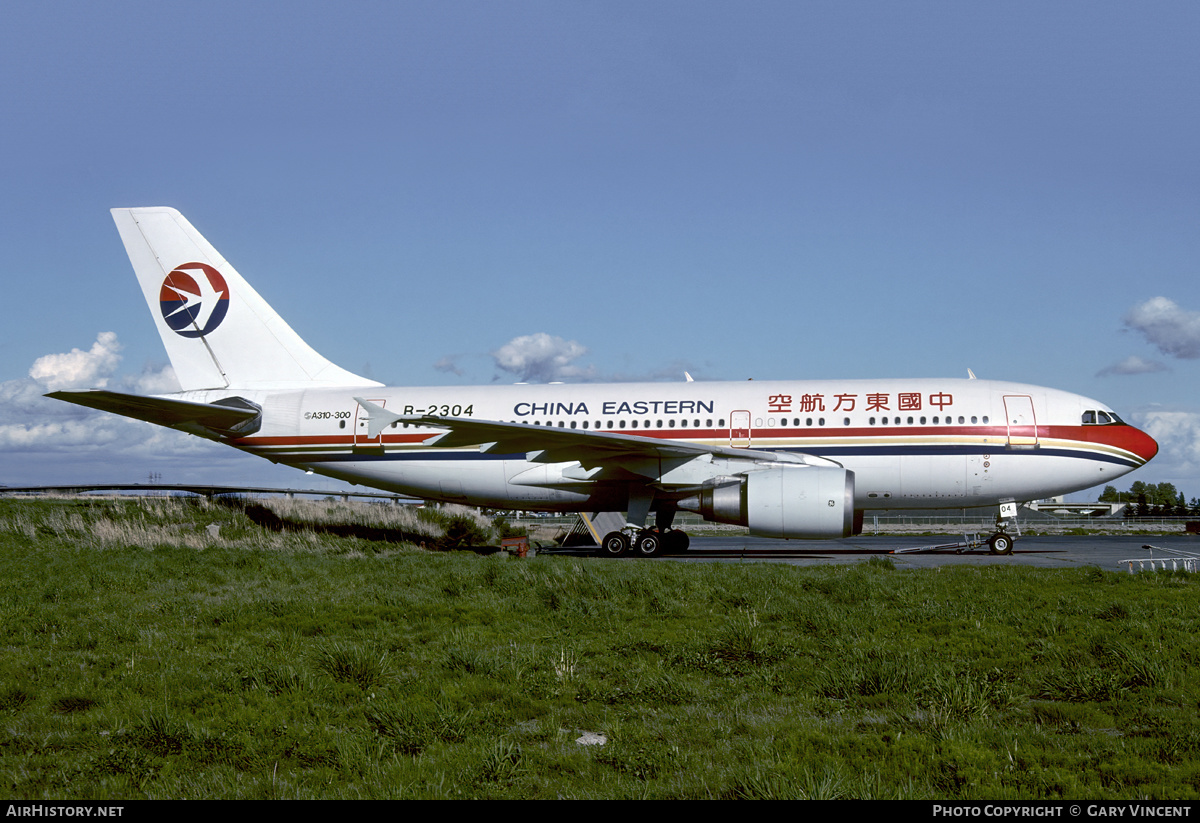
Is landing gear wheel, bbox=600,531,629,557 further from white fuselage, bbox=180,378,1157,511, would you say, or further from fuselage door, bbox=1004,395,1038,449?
fuselage door, bbox=1004,395,1038,449

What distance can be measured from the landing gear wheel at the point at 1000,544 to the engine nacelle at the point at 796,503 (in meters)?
4.36

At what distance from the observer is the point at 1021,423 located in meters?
18.5

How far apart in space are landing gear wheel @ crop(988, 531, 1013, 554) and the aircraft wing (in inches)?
164

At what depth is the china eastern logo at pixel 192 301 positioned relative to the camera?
866 inches

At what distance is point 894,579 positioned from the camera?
38.1 ft

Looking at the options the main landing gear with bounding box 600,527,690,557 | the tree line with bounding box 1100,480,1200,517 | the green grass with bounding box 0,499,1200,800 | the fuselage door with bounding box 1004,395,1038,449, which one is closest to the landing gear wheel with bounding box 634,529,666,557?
the main landing gear with bounding box 600,527,690,557

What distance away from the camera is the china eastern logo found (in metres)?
22.0

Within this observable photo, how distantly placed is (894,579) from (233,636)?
839 cm

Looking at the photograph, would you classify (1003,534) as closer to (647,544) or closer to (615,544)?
(647,544)

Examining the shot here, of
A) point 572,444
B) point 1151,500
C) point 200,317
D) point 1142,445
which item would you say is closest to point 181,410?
point 200,317

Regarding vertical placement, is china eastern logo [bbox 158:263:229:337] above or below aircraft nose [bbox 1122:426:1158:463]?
above

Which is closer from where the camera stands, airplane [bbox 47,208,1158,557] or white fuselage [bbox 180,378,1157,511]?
airplane [bbox 47,208,1158,557]
